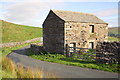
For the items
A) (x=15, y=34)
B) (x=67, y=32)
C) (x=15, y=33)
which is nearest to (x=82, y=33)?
(x=67, y=32)

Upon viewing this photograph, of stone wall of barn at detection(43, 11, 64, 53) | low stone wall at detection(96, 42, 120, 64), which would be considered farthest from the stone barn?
low stone wall at detection(96, 42, 120, 64)

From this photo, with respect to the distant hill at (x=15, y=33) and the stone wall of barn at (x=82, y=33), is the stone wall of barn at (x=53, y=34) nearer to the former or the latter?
the stone wall of barn at (x=82, y=33)

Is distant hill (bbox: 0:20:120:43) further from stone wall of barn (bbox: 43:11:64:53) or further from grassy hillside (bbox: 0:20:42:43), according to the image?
stone wall of barn (bbox: 43:11:64:53)

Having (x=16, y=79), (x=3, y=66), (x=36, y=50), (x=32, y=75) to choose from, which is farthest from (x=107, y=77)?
(x=36, y=50)

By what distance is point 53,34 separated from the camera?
57.6ft

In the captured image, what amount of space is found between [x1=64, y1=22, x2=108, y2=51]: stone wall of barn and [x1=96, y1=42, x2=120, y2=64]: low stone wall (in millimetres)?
5441

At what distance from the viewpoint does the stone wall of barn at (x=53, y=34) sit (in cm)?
1630

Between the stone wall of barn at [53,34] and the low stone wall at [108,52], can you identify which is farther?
the stone wall of barn at [53,34]

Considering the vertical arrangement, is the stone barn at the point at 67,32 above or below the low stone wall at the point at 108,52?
above

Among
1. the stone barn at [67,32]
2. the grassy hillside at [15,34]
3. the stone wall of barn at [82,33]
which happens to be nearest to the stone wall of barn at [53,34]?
the stone barn at [67,32]

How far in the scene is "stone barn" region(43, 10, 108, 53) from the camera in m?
16.1

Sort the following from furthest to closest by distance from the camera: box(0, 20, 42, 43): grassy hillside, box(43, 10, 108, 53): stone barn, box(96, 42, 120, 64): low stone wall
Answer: box(0, 20, 42, 43): grassy hillside
box(43, 10, 108, 53): stone barn
box(96, 42, 120, 64): low stone wall

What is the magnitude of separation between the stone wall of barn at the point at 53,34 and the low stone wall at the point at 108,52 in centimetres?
557

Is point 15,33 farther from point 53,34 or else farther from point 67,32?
point 67,32
